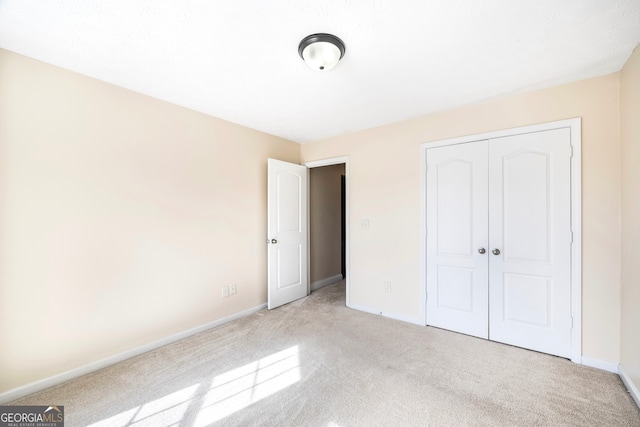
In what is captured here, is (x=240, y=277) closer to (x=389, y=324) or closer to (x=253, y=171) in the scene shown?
(x=253, y=171)

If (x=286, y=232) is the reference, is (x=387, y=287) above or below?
below

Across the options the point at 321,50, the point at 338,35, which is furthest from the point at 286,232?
the point at 338,35

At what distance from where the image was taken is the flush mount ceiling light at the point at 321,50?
1.63 meters

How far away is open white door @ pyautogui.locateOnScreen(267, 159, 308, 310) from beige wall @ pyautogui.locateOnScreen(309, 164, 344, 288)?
365 mm

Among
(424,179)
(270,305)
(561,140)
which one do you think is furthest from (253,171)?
(561,140)

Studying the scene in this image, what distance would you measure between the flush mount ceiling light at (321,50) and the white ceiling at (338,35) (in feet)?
0.13

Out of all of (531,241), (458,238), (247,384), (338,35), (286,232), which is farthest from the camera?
(286,232)

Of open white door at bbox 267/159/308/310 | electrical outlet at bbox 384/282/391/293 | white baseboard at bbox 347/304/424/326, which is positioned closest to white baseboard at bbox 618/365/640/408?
white baseboard at bbox 347/304/424/326

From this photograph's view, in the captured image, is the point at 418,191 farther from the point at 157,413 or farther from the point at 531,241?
the point at 157,413

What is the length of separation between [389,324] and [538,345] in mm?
1332

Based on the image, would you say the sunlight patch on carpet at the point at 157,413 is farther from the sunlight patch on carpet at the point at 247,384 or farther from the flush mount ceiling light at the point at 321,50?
the flush mount ceiling light at the point at 321,50

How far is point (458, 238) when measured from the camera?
109 inches

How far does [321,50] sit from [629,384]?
3.10 meters

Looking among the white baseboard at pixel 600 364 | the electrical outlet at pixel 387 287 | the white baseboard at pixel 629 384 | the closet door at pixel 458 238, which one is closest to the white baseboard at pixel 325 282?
the electrical outlet at pixel 387 287
